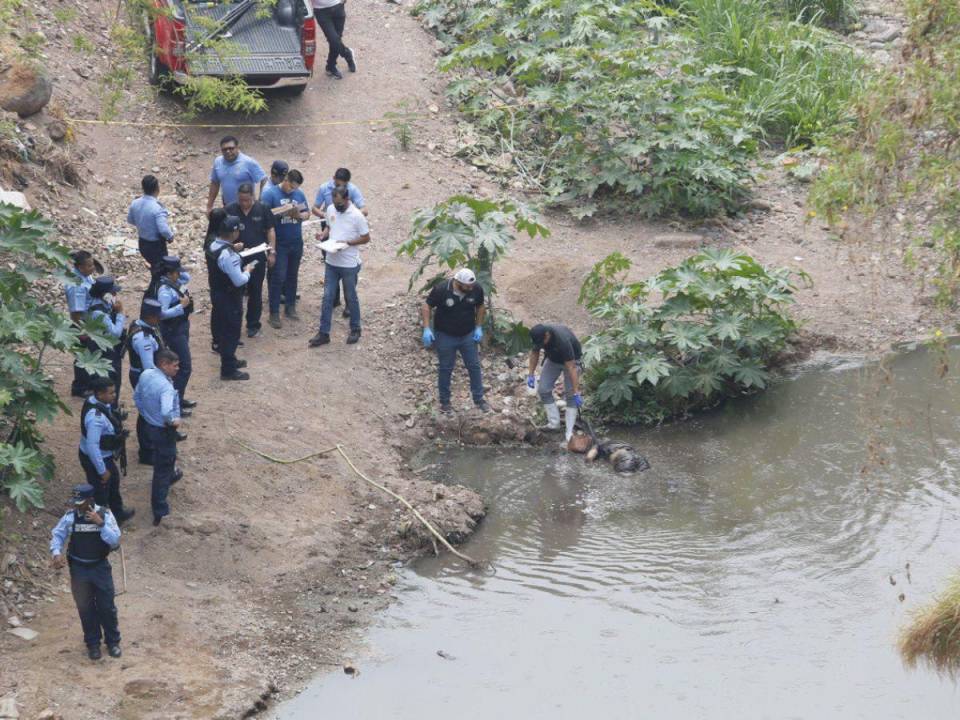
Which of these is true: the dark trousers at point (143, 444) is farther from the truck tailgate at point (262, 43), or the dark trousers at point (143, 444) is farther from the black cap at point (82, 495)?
the truck tailgate at point (262, 43)

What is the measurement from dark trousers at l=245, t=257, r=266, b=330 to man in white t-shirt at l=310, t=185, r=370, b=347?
24.7 inches

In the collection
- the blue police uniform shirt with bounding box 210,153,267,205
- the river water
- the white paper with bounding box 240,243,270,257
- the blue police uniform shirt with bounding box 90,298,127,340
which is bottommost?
the river water

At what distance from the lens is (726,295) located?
39.5 feet

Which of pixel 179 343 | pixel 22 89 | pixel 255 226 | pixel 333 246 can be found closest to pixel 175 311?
pixel 179 343

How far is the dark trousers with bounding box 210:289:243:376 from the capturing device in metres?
10.9

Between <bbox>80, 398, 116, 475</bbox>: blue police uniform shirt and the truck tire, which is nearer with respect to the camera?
<bbox>80, 398, 116, 475</bbox>: blue police uniform shirt

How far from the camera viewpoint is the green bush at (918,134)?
7.68m

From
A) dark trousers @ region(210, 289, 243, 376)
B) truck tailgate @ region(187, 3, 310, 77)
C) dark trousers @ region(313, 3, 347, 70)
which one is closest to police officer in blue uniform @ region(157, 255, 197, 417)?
dark trousers @ region(210, 289, 243, 376)

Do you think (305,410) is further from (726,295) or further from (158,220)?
(726,295)

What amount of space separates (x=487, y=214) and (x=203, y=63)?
158 inches

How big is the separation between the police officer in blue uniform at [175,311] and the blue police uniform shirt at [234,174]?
8.06 feet

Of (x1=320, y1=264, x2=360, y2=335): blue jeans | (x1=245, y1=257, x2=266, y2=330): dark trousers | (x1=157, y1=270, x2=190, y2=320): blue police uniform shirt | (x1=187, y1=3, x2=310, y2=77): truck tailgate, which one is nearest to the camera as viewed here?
(x1=157, y1=270, x2=190, y2=320): blue police uniform shirt

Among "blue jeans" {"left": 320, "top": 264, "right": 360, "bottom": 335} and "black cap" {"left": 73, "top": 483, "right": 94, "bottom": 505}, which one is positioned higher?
"blue jeans" {"left": 320, "top": 264, "right": 360, "bottom": 335}

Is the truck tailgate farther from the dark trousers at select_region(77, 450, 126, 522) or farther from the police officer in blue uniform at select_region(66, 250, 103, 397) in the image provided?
the dark trousers at select_region(77, 450, 126, 522)
